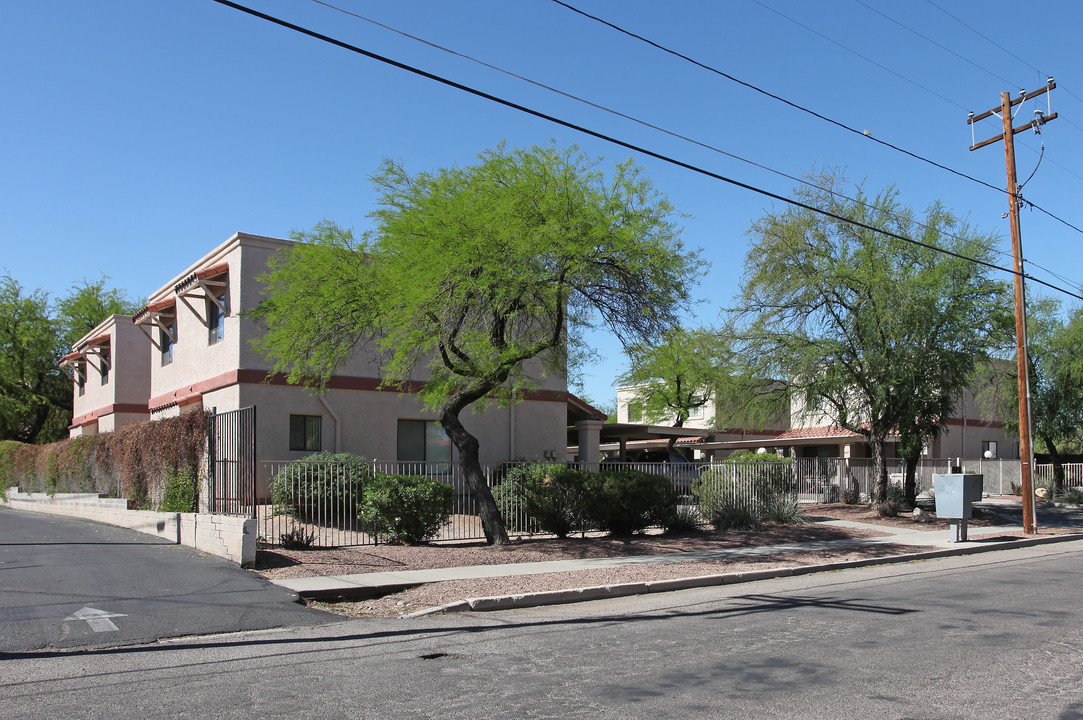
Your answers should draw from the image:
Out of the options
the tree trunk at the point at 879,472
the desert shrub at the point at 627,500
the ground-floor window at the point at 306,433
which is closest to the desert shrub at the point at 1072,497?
the tree trunk at the point at 879,472

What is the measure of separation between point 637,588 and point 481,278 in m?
5.66

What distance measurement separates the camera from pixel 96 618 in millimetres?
8883

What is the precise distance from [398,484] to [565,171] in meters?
6.39

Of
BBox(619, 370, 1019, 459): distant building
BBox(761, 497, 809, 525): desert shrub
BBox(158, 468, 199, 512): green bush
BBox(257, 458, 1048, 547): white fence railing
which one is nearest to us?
BBox(257, 458, 1048, 547): white fence railing

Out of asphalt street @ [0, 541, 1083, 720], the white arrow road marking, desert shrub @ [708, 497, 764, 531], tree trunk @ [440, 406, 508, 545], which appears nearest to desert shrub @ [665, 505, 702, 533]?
desert shrub @ [708, 497, 764, 531]

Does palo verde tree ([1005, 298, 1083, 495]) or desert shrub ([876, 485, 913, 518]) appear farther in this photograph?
palo verde tree ([1005, 298, 1083, 495])

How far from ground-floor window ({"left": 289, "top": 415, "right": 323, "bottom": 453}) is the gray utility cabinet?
1532cm

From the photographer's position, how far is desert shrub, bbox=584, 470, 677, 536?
17422 mm

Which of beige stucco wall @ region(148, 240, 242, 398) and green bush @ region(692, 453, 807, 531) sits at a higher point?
beige stucco wall @ region(148, 240, 242, 398)

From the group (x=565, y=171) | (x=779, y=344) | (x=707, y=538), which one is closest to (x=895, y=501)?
(x=779, y=344)

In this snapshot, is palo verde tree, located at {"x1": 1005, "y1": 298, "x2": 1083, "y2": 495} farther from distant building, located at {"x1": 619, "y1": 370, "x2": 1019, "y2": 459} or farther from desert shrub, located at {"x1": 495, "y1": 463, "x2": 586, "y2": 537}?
desert shrub, located at {"x1": 495, "y1": 463, "x2": 586, "y2": 537}

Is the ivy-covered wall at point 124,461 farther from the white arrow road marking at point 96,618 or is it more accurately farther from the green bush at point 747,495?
the green bush at point 747,495

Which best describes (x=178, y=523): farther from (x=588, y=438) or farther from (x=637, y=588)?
(x=588, y=438)

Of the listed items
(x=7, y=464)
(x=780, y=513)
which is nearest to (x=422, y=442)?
(x=780, y=513)
